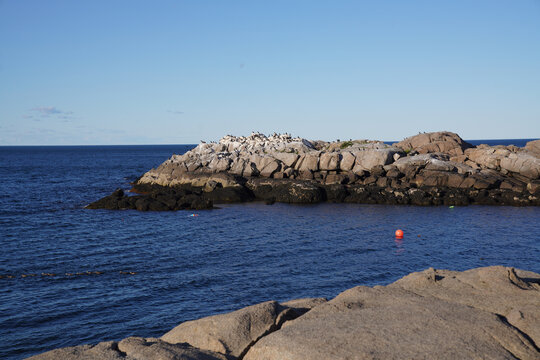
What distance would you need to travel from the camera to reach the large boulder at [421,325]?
368 inches

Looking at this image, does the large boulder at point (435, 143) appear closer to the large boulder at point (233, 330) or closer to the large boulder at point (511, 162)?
the large boulder at point (511, 162)

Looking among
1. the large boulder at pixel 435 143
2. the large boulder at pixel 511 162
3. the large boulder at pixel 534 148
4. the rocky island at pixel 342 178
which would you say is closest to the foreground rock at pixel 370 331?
the rocky island at pixel 342 178

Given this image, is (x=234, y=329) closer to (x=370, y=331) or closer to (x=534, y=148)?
(x=370, y=331)

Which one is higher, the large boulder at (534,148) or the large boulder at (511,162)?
the large boulder at (534,148)

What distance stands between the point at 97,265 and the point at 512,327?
22546 mm

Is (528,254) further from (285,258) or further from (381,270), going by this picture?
(285,258)

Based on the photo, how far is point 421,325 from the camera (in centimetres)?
1055

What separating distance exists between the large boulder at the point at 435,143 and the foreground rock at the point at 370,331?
2082 inches

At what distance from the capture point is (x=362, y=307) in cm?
1234

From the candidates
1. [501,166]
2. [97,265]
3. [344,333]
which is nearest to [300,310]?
[344,333]

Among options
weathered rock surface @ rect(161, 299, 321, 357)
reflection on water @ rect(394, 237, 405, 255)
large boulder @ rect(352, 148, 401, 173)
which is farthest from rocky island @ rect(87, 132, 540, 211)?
weathered rock surface @ rect(161, 299, 321, 357)

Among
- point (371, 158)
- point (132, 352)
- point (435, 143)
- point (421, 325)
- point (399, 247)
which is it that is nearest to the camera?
point (132, 352)

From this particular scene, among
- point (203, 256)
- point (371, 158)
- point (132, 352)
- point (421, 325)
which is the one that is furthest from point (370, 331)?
point (371, 158)

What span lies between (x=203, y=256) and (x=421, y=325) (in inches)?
795
